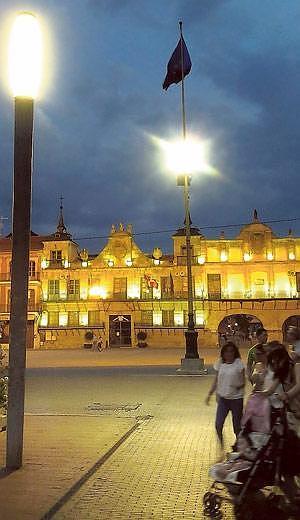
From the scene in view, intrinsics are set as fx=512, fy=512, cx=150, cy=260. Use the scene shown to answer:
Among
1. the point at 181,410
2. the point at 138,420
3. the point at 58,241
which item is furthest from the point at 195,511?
the point at 58,241

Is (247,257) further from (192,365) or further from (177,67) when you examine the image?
(192,365)

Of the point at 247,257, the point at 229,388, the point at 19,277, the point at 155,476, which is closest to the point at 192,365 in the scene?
the point at 229,388

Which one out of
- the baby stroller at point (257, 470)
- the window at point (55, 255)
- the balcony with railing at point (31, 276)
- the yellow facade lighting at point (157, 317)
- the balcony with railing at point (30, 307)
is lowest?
the baby stroller at point (257, 470)

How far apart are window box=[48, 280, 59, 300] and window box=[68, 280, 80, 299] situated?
1.35 meters

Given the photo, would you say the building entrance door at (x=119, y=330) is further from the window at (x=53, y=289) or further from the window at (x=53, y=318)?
the window at (x=53, y=289)

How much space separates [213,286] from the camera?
168ft

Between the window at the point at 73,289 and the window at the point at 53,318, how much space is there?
2.34 m

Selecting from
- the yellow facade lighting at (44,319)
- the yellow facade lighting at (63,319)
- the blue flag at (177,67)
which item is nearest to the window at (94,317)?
the yellow facade lighting at (63,319)

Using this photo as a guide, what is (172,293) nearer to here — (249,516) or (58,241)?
(58,241)

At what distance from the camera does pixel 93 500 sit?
602 cm

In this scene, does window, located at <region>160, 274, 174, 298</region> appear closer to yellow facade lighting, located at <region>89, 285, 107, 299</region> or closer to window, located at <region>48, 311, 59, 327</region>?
yellow facade lighting, located at <region>89, 285, 107, 299</region>

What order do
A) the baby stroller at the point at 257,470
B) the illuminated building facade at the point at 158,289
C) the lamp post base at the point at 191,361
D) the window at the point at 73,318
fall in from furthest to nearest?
1. the window at the point at 73,318
2. the illuminated building facade at the point at 158,289
3. the lamp post base at the point at 191,361
4. the baby stroller at the point at 257,470

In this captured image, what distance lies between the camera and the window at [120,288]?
52688 mm

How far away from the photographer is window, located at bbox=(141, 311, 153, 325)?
51344 mm
